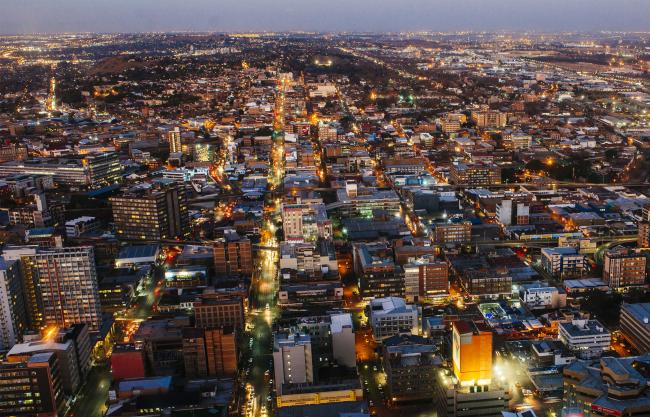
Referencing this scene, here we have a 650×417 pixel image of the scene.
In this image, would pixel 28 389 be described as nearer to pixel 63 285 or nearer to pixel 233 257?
pixel 63 285

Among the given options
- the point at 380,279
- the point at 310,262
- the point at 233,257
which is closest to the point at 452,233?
the point at 380,279

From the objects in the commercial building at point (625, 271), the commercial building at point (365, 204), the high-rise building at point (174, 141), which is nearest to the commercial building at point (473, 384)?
the commercial building at point (625, 271)

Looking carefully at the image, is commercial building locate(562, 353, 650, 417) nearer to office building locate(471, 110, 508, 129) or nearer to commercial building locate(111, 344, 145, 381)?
commercial building locate(111, 344, 145, 381)

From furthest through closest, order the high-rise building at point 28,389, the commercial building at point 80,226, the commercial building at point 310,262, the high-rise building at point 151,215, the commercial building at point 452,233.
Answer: the commercial building at point 80,226
the high-rise building at point 151,215
the commercial building at point 452,233
the commercial building at point 310,262
the high-rise building at point 28,389

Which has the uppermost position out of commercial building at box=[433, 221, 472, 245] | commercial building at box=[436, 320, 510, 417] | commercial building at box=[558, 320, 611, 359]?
commercial building at box=[436, 320, 510, 417]

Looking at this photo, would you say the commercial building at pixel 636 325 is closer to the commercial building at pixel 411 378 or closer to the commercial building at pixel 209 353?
the commercial building at pixel 411 378

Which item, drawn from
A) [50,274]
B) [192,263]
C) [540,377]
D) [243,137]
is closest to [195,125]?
[243,137]

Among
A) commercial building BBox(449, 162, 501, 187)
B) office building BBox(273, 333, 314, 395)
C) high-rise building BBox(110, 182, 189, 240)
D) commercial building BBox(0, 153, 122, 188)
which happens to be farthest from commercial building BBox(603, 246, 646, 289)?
commercial building BBox(0, 153, 122, 188)
